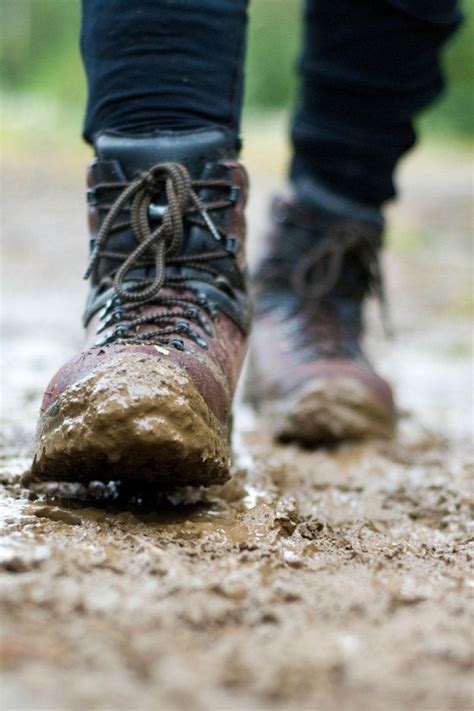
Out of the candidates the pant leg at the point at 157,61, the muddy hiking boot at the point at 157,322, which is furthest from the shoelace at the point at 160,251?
the pant leg at the point at 157,61

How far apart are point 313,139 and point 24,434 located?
3.43ft

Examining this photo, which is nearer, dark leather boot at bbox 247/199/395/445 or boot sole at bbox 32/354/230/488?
boot sole at bbox 32/354/230/488

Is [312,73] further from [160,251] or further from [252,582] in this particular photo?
[252,582]

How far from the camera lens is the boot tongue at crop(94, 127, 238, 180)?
4.26 feet

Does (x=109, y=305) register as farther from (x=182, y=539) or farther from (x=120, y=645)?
(x=120, y=645)

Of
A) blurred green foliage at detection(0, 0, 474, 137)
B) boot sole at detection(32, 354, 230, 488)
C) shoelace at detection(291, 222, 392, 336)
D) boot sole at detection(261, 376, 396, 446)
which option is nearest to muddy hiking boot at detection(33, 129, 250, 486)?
boot sole at detection(32, 354, 230, 488)

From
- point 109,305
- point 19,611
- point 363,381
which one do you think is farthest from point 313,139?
point 19,611

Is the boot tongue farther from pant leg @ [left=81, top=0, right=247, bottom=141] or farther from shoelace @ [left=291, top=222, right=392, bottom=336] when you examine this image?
shoelace @ [left=291, top=222, right=392, bottom=336]

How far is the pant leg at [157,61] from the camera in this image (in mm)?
1324

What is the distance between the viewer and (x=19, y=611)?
740mm

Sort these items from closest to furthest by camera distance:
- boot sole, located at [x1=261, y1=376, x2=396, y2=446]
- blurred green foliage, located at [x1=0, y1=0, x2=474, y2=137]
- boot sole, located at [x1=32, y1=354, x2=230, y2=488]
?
boot sole, located at [x1=32, y1=354, x2=230, y2=488] → boot sole, located at [x1=261, y1=376, x2=396, y2=446] → blurred green foliage, located at [x1=0, y1=0, x2=474, y2=137]

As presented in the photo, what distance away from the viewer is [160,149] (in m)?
1.30

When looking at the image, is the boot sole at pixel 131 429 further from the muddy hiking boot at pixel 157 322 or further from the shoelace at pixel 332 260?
the shoelace at pixel 332 260

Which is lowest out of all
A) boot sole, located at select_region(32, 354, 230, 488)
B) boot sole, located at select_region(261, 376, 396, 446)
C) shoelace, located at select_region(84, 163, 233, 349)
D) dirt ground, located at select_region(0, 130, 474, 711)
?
dirt ground, located at select_region(0, 130, 474, 711)
